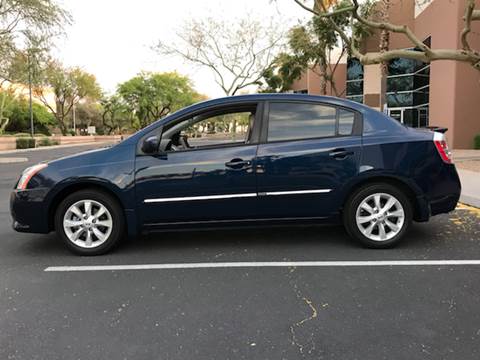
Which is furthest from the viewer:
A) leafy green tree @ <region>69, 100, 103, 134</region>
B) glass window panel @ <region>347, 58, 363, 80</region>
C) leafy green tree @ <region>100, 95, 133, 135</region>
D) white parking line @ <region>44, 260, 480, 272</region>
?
leafy green tree @ <region>69, 100, 103, 134</region>

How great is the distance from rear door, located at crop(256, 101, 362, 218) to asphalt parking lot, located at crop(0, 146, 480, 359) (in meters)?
0.54

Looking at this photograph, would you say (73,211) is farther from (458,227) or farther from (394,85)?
(394,85)

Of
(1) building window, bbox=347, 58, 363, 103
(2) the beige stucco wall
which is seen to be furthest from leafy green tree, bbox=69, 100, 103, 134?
(2) the beige stucco wall

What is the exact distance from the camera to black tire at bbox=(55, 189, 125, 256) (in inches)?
197

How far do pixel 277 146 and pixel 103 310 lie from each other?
2.50 m

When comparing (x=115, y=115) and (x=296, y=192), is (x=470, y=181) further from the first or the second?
(x=115, y=115)

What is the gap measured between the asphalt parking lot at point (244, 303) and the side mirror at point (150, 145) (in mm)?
1142

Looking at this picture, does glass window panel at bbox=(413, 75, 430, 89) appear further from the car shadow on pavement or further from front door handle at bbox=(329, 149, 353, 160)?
front door handle at bbox=(329, 149, 353, 160)

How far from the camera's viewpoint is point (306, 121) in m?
5.21

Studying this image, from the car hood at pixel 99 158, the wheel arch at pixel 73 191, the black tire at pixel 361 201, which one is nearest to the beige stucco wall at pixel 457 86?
the black tire at pixel 361 201

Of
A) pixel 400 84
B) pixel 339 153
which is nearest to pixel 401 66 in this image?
pixel 400 84

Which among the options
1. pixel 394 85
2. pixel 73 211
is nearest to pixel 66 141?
pixel 394 85

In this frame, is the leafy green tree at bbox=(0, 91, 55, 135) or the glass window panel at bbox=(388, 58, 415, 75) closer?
the glass window panel at bbox=(388, 58, 415, 75)

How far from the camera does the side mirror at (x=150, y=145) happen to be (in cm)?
496
